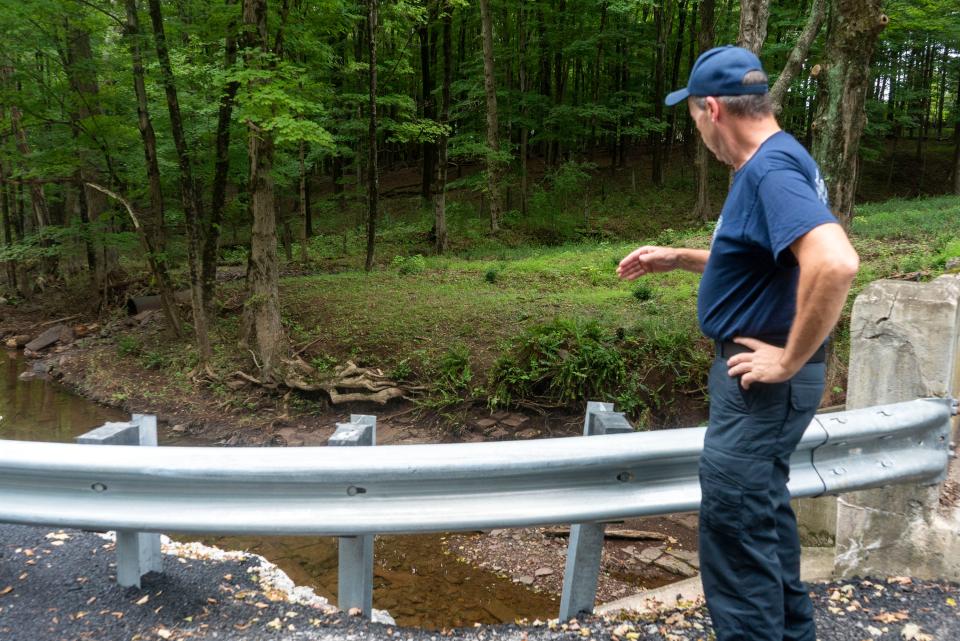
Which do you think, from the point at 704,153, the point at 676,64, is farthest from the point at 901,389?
the point at 676,64

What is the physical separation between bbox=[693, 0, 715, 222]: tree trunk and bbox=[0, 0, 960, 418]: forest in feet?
0.34

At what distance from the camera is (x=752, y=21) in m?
9.67

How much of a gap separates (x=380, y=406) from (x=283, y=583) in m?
7.37

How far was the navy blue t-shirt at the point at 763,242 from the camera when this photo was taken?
1.98m

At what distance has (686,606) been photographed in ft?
9.05

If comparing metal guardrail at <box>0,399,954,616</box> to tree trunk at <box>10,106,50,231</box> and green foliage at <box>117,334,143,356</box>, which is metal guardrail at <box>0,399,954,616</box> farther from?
tree trunk at <box>10,106,50,231</box>

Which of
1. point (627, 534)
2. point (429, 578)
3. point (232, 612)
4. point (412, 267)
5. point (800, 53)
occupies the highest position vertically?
point (800, 53)

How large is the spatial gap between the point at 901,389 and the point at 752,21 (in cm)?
820

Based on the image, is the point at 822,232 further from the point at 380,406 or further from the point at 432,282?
the point at 432,282

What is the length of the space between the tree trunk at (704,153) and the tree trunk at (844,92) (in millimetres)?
14571

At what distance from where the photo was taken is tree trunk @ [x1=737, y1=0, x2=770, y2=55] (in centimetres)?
954

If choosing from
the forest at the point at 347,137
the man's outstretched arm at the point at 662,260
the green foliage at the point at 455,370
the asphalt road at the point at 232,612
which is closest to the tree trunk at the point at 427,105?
the forest at the point at 347,137

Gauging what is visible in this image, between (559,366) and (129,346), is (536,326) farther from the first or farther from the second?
(129,346)

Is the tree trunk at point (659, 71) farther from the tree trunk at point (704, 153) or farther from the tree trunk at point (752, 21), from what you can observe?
the tree trunk at point (752, 21)
